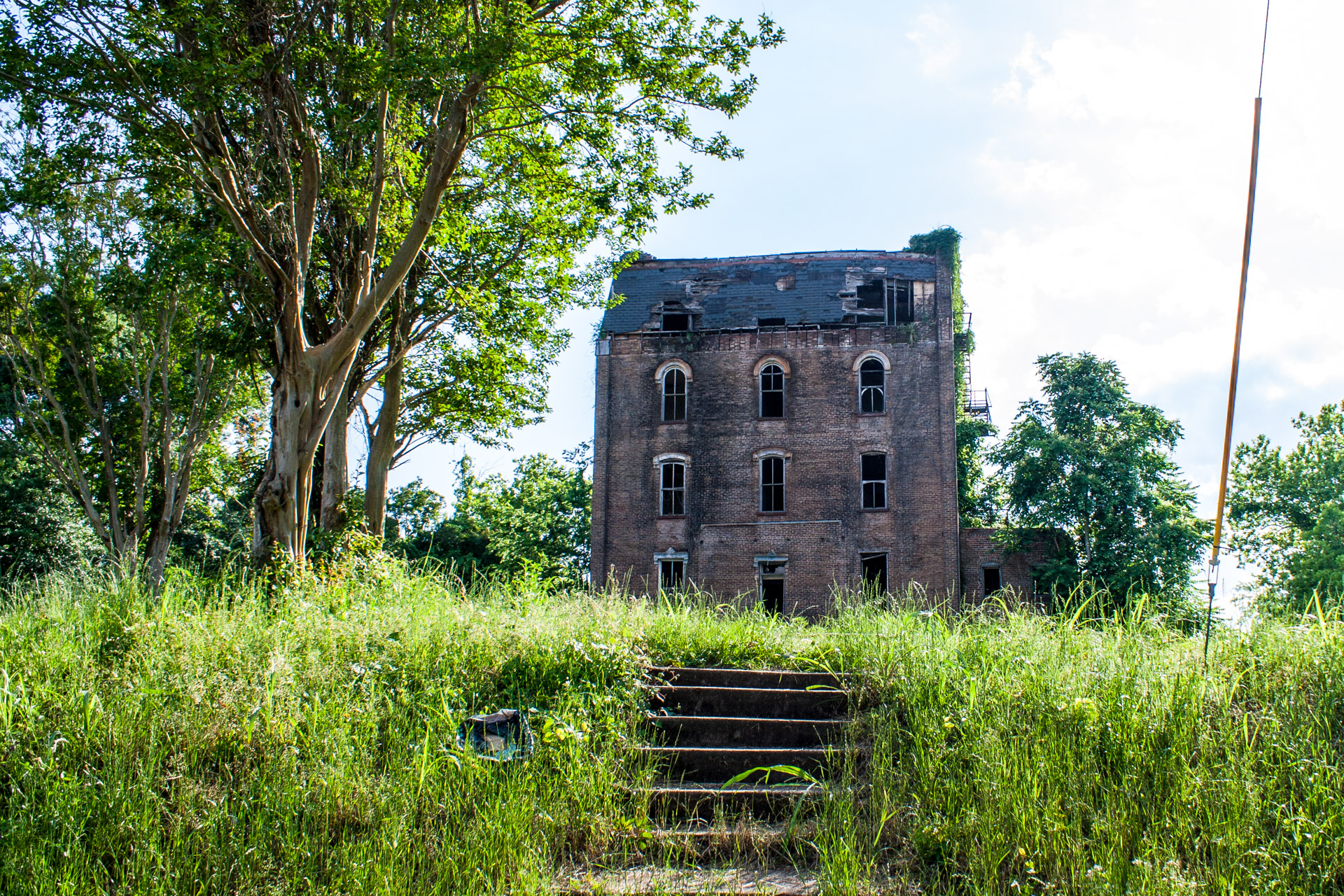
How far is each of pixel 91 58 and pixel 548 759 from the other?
9743mm

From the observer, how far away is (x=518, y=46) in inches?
383

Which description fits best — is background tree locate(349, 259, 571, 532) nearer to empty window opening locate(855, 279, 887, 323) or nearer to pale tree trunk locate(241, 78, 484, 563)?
pale tree trunk locate(241, 78, 484, 563)

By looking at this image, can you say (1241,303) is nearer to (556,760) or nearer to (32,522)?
(556,760)

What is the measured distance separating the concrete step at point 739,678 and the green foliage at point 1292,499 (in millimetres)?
23501

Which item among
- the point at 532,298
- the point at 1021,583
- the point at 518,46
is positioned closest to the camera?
the point at 518,46

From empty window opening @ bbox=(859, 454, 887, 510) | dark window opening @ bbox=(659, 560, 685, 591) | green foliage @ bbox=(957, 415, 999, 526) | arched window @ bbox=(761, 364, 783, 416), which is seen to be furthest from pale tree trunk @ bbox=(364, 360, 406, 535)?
green foliage @ bbox=(957, 415, 999, 526)

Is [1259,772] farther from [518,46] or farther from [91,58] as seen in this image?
[91,58]

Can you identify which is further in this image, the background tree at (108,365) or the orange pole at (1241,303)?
the background tree at (108,365)

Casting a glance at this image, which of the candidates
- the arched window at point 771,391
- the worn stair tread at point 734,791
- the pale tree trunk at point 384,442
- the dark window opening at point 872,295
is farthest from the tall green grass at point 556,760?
the dark window opening at point 872,295

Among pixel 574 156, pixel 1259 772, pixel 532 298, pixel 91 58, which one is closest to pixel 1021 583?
pixel 532 298

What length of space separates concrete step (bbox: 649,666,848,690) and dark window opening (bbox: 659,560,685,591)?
1905cm

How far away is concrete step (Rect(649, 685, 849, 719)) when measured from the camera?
7.21 meters

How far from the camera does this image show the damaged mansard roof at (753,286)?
95.7 ft

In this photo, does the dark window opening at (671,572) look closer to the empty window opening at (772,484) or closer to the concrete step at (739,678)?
the empty window opening at (772,484)
